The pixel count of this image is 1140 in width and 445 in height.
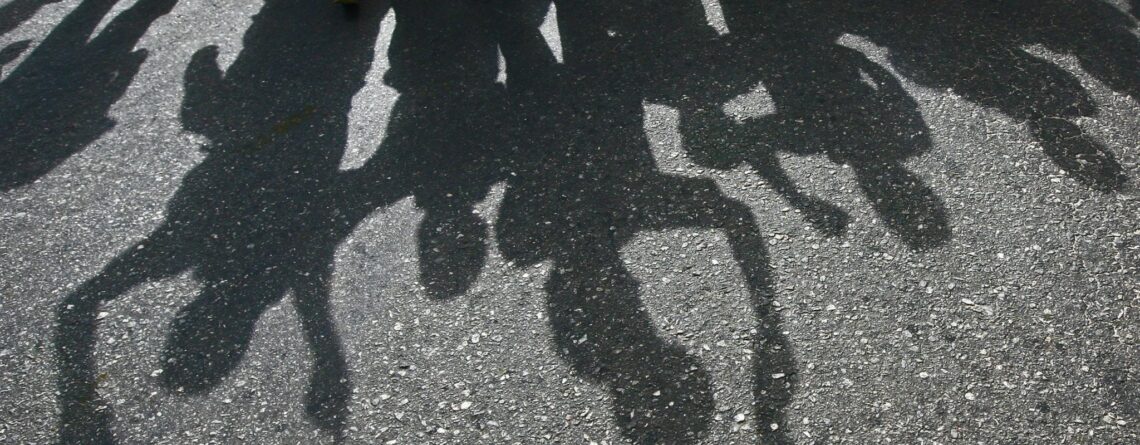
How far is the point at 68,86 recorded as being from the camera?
15.9 ft

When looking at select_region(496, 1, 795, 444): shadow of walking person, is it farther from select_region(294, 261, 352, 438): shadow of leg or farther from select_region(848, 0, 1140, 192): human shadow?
select_region(848, 0, 1140, 192): human shadow

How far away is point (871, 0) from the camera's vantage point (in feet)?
16.2

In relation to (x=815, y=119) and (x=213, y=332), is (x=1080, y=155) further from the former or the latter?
(x=213, y=332)

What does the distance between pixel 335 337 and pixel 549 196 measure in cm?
105

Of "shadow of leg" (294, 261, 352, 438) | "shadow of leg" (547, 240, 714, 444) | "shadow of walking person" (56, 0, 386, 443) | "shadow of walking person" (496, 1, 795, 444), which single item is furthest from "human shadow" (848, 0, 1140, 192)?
"shadow of leg" (294, 261, 352, 438)

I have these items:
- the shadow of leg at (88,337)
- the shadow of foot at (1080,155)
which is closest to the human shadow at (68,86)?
the shadow of leg at (88,337)

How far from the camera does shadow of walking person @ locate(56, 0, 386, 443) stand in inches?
125

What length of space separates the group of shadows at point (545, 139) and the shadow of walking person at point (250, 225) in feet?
0.03

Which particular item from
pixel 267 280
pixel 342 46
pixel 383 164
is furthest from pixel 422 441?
pixel 342 46

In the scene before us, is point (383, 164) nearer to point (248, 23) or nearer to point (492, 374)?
point (492, 374)

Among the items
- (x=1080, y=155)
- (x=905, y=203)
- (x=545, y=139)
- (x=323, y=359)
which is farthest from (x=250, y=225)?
(x=1080, y=155)

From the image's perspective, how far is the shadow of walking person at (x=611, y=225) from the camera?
296 cm

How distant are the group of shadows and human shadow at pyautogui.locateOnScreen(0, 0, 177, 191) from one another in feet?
0.05

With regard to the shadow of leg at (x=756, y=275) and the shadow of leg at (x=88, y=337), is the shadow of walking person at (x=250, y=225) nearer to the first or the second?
the shadow of leg at (x=88, y=337)
